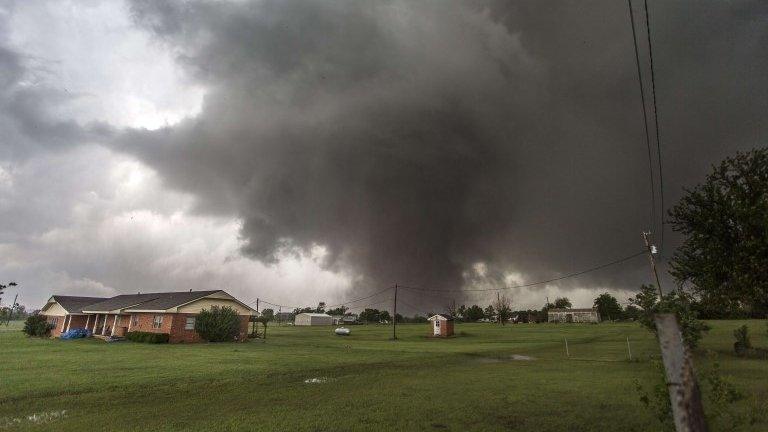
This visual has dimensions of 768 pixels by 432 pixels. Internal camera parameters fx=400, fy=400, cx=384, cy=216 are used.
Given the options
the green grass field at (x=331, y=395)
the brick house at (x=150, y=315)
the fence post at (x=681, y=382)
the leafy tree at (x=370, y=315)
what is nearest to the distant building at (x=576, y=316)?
the leafy tree at (x=370, y=315)

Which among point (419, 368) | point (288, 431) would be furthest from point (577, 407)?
point (419, 368)

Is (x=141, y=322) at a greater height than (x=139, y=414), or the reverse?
(x=141, y=322)

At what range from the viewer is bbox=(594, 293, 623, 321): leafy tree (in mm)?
150625

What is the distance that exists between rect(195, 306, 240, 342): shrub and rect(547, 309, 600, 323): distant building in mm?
121574

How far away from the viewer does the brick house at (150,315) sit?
46125mm

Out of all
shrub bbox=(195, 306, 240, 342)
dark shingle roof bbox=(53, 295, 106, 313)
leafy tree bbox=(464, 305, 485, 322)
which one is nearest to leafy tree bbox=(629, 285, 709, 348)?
shrub bbox=(195, 306, 240, 342)

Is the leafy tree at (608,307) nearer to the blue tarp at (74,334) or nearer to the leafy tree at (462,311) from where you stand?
the leafy tree at (462,311)

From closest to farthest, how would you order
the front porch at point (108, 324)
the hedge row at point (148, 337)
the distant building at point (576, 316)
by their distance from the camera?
the hedge row at point (148, 337) < the front porch at point (108, 324) < the distant building at point (576, 316)

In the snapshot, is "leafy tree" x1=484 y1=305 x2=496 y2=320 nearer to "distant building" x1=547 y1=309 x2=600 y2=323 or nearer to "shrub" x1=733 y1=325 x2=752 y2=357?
"distant building" x1=547 y1=309 x2=600 y2=323

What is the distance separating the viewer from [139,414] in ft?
42.6

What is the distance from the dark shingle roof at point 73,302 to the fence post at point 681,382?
74.9 meters

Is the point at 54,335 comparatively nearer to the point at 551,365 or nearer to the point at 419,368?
the point at 419,368

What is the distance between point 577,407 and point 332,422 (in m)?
8.27

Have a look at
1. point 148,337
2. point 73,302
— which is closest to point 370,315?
point 73,302
